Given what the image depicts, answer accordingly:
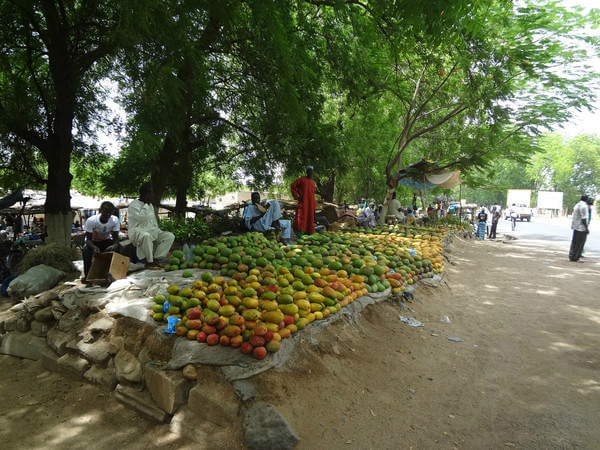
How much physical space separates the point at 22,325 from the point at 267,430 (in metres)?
3.70

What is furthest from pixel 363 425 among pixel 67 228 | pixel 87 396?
pixel 67 228

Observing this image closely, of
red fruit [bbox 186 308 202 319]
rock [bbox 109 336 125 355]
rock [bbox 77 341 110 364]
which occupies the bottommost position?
rock [bbox 77 341 110 364]

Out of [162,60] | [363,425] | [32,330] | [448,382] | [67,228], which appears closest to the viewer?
[363,425]

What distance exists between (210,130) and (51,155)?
432cm

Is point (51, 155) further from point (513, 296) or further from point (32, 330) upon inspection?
point (513, 296)

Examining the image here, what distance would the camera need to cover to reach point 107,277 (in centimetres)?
440

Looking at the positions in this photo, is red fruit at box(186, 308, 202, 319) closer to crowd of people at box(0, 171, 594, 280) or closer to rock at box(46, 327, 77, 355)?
rock at box(46, 327, 77, 355)

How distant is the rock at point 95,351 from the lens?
11.7 ft

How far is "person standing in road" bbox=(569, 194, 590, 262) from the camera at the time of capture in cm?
1034

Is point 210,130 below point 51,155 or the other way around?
the other way around

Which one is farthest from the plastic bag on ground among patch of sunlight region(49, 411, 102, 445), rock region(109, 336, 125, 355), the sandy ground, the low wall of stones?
patch of sunlight region(49, 411, 102, 445)

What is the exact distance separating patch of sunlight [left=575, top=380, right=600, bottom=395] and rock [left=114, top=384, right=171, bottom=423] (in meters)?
3.88

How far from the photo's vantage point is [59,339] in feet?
13.1

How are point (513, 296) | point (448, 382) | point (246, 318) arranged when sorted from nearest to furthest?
1. point (246, 318)
2. point (448, 382)
3. point (513, 296)
